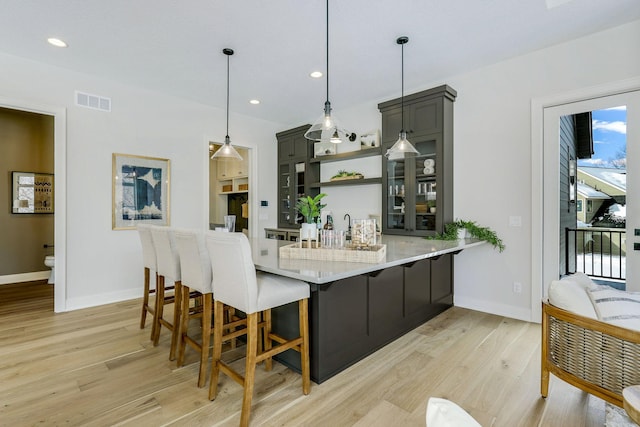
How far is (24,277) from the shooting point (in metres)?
5.21

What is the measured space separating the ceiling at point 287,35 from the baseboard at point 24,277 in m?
3.48

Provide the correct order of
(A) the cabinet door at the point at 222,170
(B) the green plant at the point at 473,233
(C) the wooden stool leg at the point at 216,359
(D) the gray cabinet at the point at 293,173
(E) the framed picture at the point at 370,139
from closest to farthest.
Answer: (C) the wooden stool leg at the point at 216,359
(B) the green plant at the point at 473,233
(E) the framed picture at the point at 370,139
(D) the gray cabinet at the point at 293,173
(A) the cabinet door at the point at 222,170

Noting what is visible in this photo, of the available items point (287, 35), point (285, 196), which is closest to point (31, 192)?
point (285, 196)

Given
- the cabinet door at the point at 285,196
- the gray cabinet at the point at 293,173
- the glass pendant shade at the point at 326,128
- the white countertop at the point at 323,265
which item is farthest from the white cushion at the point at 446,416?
the cabinet door at the point at 285,196

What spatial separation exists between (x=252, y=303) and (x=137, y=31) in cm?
272

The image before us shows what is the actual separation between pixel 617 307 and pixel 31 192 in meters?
7.37

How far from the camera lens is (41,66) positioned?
3.56 m

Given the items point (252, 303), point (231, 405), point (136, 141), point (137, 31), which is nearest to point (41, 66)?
point (136, 141)

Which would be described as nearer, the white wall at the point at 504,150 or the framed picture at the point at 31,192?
the white wall at the point at 504,150

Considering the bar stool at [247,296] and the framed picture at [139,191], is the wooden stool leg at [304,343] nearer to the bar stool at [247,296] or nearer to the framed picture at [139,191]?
the bar stool at [247,296]

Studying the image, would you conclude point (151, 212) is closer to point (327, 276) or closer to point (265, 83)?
point (265, 83)

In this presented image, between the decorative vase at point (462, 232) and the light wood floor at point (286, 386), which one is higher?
the decorative vase at point (462, 232)

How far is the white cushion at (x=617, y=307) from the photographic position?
5.29 ft

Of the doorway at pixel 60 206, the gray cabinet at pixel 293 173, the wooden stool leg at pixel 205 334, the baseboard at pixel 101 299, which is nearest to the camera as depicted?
the wooden stool leg at pixel 205 334
